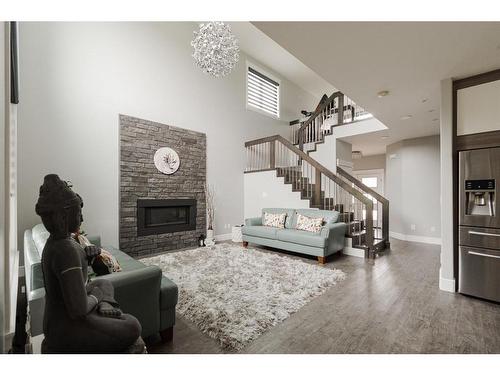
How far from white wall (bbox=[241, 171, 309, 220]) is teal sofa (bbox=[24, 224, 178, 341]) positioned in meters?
3.78

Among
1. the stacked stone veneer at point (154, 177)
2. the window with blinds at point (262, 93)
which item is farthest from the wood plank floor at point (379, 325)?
the window with blinds at point (262, 93)

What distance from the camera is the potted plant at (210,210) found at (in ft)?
17.2

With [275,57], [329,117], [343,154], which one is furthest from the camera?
[275,57]

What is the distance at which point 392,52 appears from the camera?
2219 millimetres

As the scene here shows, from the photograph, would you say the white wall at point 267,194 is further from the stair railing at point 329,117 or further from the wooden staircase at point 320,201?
the stair railing at point 329,117

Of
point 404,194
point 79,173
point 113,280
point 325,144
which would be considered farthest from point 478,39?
point 79,173

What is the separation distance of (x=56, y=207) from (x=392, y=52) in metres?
2.82

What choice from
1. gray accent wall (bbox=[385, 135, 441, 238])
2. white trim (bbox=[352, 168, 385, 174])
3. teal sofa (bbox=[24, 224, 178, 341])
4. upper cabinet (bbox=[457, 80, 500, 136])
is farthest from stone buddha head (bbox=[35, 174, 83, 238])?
white trim (bbox=[352, 168, 385, 174])

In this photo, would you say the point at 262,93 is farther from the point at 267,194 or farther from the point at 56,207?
the point at 56,207

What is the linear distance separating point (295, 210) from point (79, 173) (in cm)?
387

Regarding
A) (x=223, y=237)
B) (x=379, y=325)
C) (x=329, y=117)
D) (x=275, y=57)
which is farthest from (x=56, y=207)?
(x=275, y=57)

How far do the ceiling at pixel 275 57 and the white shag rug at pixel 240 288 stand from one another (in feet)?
13.4

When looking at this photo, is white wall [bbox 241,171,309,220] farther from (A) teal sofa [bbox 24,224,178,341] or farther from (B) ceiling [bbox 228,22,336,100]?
(A) teal sofa [bbox 24,224,178,341]

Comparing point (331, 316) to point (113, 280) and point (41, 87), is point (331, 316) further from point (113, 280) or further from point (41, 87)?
point (41, 87)
